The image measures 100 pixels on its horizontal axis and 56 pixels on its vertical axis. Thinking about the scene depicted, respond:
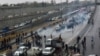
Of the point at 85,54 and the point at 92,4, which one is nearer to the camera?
the point at 85,54

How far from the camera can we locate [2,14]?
63.0 feet

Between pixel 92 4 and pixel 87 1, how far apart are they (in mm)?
830

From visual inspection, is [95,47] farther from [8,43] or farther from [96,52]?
[8,43]

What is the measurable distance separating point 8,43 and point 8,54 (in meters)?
2.00

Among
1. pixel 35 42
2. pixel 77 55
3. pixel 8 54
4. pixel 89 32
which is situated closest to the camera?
pixel 77 55

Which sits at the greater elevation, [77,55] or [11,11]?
[77,55]

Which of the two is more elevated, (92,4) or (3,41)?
(3,41)

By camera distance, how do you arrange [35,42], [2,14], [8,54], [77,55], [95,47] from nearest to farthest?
[77,55] < [8,54] < [95,47] < [35,42] < [2,14]

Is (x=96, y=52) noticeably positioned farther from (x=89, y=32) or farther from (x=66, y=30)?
(x=66, y=30)

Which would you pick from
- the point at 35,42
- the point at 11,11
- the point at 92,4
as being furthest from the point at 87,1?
the point at 35,42

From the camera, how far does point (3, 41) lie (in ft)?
33.1

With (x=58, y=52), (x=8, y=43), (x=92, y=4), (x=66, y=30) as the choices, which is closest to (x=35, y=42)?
(x=8, y=43)

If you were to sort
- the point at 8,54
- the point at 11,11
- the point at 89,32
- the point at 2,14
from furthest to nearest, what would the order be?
the point at 11,11 < the point at 2,14 < the point at 89,32 < the point at 8,54

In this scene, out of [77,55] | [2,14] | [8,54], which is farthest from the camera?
[2,14]
